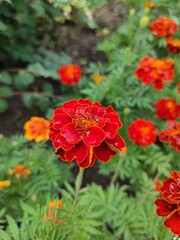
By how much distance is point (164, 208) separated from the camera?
2.46 feet

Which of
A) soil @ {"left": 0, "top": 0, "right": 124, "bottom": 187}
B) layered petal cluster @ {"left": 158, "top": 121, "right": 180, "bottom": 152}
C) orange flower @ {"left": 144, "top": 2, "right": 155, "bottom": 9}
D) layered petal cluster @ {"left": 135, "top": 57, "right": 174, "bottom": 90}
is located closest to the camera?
layered petal cluster @ {"left": 158, "top": 121, "right": 180, "bottom": 152}

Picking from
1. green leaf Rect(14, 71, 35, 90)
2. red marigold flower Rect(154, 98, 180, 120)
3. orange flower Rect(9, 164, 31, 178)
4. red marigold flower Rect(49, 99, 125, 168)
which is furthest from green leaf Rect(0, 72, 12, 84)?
red marigold flower Rect(49, 99, 125, 168)

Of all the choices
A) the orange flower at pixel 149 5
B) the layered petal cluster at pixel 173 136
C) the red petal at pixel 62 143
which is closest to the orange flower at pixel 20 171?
the layered petal cluster at pixel 173 136

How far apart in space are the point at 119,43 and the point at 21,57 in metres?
0.58

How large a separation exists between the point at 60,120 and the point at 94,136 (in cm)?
9

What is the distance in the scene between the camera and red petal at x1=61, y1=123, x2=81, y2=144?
2.43 ft

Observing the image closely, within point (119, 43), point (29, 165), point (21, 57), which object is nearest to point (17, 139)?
point (29, 165)

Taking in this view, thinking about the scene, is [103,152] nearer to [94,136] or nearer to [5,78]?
[94,136]

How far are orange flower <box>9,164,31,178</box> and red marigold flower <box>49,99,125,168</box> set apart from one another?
59 cm

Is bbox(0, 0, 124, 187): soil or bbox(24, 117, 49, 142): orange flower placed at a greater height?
bbox(0, 0, 124, 187): soil

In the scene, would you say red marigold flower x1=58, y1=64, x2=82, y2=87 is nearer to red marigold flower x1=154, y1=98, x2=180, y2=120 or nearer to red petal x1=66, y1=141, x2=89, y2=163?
red marigold flower x1=154, y1=98, x2=180, y2=120

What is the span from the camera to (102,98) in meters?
1.78

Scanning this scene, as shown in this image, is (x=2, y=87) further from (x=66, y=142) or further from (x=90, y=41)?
(x=66, y=142)

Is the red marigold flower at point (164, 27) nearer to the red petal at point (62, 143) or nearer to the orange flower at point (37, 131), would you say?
the orange flower at point (37, 131)
